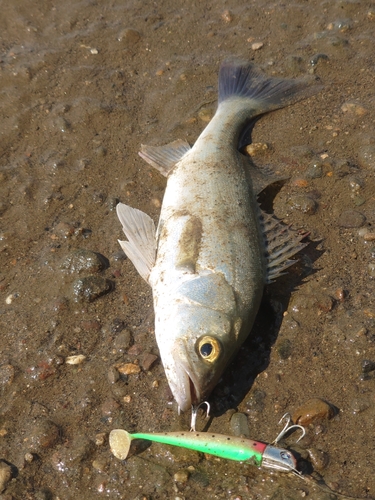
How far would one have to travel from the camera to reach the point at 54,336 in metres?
4.24

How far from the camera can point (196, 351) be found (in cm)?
365

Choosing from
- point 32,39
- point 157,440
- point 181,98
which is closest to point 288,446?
point 157,440

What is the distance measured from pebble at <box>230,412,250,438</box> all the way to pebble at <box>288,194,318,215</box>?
2.18m

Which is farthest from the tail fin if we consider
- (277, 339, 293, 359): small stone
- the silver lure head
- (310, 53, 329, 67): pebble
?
the silver lure head

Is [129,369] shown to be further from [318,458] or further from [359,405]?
[359,405]

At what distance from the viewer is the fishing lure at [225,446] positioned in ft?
11.1

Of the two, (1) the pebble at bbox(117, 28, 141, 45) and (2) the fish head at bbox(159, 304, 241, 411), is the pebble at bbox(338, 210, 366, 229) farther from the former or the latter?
(1) the pebble at bbox(117, 28, 141, 45)

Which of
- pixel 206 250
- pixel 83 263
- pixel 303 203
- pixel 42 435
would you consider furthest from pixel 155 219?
pixel 42 435

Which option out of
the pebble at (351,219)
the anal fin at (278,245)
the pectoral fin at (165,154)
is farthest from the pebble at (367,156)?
the pectoral fin at (165,154)

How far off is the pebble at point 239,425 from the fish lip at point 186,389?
370 millimetres

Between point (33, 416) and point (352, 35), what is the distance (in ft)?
19.6

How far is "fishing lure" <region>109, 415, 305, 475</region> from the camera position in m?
3.37

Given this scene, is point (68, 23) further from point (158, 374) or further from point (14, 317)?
point (158, 374)

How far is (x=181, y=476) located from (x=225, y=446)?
381mm
